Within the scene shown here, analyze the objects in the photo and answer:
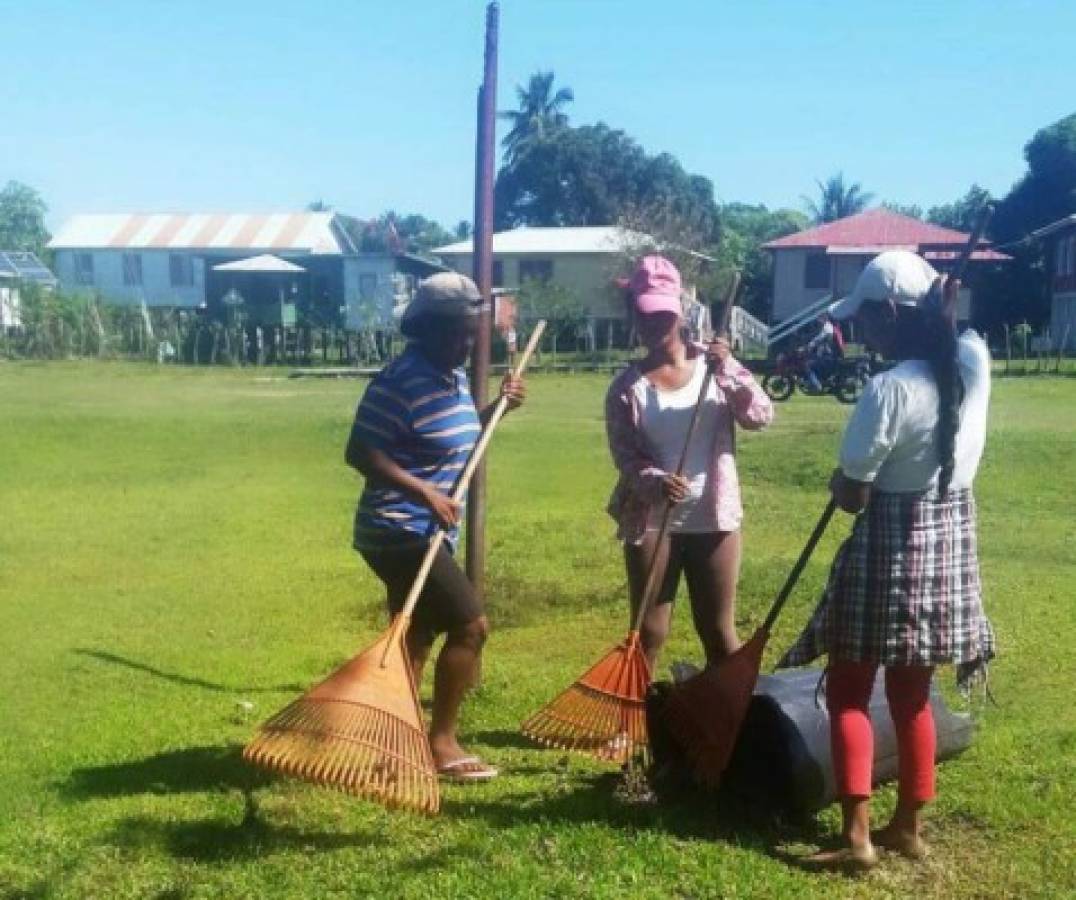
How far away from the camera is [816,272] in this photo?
148ft

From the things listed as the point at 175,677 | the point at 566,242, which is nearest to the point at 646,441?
the point at 175,677

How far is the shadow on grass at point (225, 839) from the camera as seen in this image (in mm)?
3951

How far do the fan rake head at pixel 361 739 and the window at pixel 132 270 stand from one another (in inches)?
2367

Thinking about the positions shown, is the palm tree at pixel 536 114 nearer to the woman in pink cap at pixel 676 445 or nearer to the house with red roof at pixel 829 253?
the house with red roof at pixel 829 253

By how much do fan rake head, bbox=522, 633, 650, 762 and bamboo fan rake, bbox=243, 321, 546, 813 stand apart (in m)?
0.65

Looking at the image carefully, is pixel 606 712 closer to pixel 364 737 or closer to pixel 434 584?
pixel 434 584

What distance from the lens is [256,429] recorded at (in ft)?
61.4

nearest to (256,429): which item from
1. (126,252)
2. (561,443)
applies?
(561,443)

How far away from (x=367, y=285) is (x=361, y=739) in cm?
4618

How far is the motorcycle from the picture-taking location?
2498cm

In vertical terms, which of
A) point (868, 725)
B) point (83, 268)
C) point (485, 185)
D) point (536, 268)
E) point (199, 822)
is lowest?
point (199, 822)

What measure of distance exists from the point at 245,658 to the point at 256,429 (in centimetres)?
1227

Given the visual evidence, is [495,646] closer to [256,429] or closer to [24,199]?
[256,429]

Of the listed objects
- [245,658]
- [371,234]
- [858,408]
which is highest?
[371,234]
